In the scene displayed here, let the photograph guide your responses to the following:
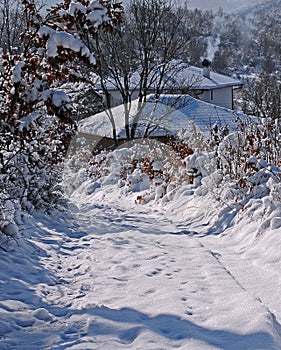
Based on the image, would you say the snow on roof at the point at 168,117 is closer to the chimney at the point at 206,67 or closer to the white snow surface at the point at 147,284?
the white snow surface at the point at 147,284

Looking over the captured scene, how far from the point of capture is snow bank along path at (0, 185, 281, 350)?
11.3ft

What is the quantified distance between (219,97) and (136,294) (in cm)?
3333

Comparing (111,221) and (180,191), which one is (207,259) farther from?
(180,191)

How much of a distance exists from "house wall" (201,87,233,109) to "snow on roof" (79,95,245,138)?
1184cm

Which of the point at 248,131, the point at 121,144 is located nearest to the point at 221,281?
the point at 248,131

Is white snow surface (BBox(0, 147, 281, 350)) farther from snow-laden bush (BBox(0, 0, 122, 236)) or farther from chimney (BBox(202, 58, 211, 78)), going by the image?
chimney (BBox(202, 58, 211, 78))

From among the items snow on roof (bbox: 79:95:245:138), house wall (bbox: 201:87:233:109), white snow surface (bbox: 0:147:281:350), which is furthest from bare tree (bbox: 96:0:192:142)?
house wall (bbox: 201:87:233:109)

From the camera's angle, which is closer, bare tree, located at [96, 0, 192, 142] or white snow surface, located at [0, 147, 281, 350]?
white snow surface, located at [0, 147, 281, 350]

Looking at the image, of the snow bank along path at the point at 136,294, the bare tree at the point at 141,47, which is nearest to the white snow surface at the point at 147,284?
the snow bank along path at the point at 136,294

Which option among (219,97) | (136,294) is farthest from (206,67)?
(136,294)

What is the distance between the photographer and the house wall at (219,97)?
35.2 m

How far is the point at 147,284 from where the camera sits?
474 cm

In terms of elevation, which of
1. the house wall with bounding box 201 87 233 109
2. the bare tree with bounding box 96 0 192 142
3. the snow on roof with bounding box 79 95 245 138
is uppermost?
the bare tree with bounding box 96 0 192 142

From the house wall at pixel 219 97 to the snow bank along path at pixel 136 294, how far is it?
28.8m
